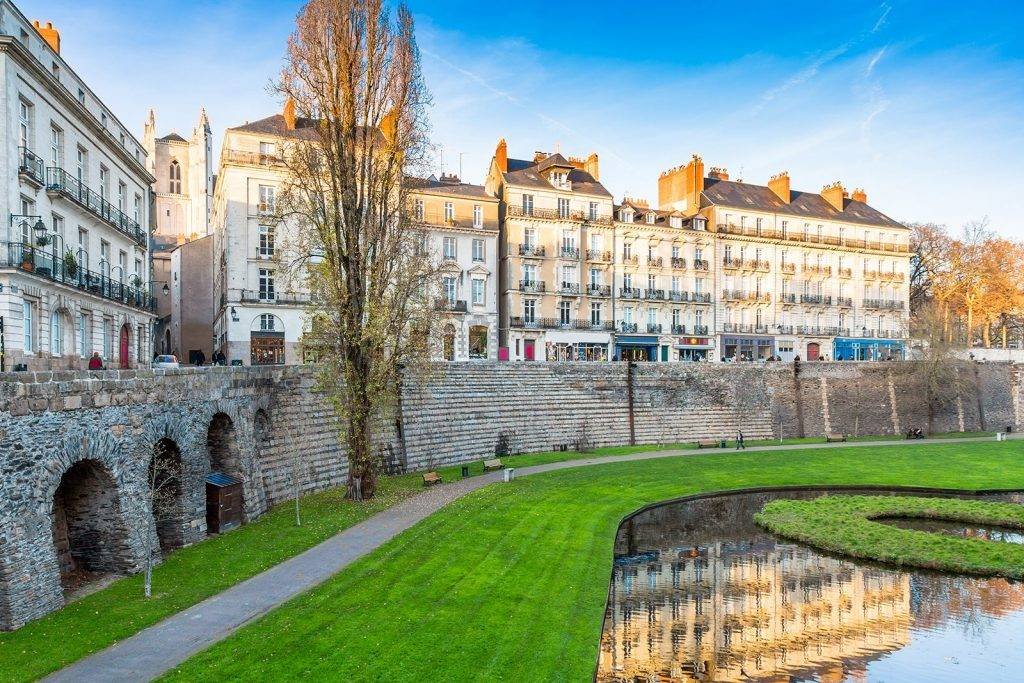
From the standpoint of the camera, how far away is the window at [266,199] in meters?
45.9

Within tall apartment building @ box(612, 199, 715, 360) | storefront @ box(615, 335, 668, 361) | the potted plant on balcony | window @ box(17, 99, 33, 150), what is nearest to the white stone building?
the potted plant on balcony

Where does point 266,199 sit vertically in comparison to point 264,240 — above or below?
above

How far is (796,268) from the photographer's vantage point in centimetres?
6956

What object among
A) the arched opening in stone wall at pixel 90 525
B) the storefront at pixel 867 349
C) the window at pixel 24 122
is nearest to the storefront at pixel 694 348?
the storefront at pixel 867 349

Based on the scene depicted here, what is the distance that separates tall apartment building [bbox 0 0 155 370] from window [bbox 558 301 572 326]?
3162cm

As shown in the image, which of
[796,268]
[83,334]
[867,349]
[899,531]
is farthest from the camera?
[867,349]

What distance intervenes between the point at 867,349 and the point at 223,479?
68172 mm

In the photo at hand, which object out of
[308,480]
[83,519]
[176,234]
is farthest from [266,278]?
[176,234]

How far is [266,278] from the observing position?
152ft

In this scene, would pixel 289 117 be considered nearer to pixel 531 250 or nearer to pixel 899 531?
pixel 531 250

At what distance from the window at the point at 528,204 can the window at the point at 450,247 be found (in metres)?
7.13

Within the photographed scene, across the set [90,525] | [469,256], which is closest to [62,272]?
[90,525]

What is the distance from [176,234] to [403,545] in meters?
85.1

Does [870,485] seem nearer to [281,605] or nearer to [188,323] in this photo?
[281,605]
